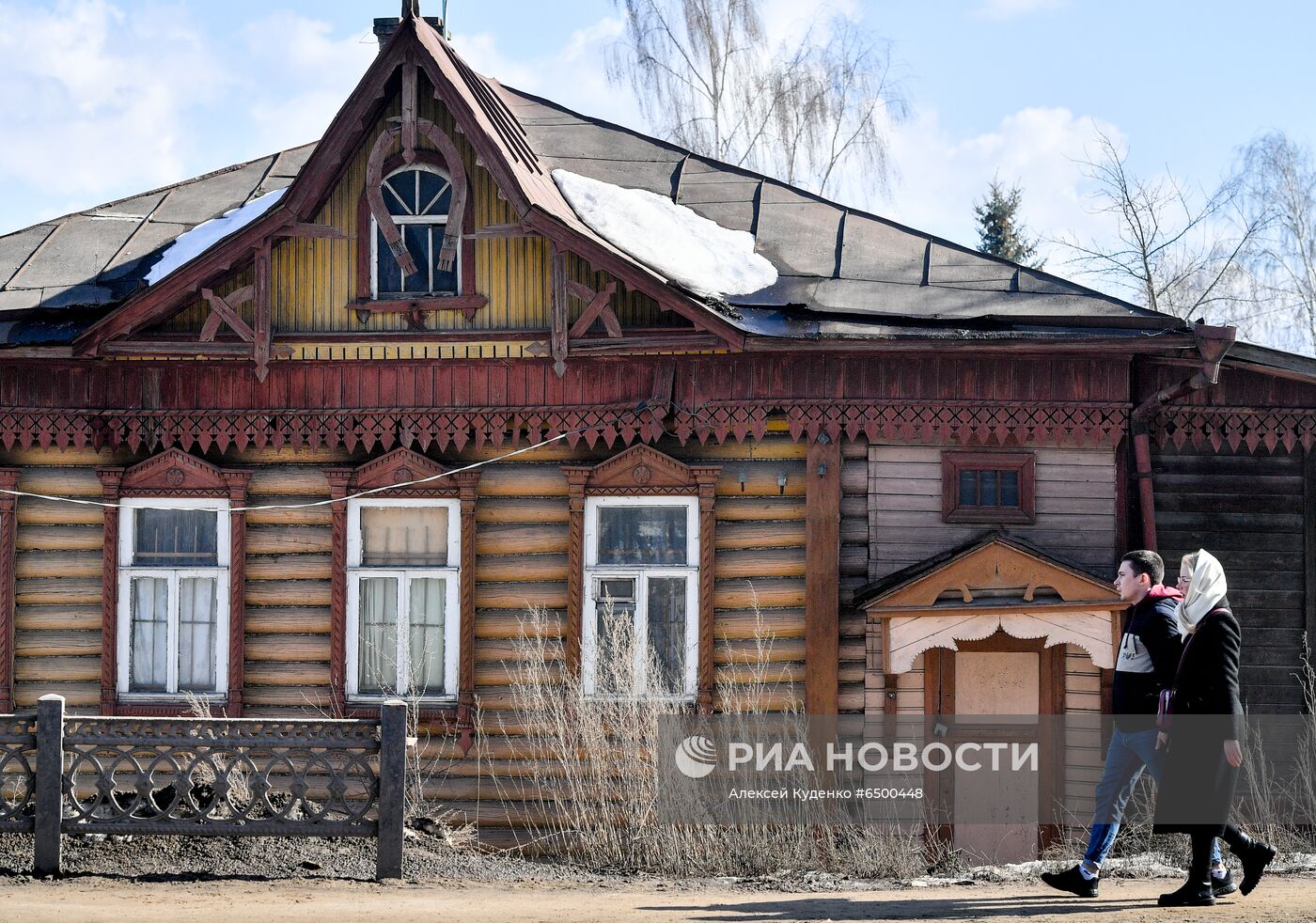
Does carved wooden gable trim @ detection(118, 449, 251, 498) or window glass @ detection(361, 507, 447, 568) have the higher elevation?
carved wooden gable trim @ detection(118, 449, 251, 498)

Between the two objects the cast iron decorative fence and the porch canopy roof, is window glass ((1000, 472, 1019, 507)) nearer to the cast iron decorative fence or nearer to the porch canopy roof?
the porch canopy roof

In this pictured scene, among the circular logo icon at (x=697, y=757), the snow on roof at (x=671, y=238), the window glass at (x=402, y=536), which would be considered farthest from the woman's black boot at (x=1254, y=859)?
the window glass at (x=402, y=536)

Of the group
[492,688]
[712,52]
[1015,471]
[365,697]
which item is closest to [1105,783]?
[1015,471]

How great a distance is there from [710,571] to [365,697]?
2944 millimetres

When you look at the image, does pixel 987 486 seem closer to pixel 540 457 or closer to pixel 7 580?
pixel 540 457

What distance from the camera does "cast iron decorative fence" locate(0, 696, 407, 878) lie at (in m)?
8.08

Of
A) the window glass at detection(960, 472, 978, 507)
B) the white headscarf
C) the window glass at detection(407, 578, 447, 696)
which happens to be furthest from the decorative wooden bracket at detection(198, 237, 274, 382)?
the white headscarf

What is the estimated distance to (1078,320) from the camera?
10039 millimetres

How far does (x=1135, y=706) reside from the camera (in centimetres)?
737

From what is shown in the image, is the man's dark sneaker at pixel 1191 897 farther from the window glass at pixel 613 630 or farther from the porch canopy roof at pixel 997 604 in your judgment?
the window glass at pixel 613 630

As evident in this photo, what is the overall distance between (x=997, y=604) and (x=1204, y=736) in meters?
2.73

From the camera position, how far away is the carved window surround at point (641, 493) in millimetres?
10320

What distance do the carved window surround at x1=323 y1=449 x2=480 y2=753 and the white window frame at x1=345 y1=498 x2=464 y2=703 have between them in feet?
0.12

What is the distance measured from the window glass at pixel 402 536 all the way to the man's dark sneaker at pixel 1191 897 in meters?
5.88
